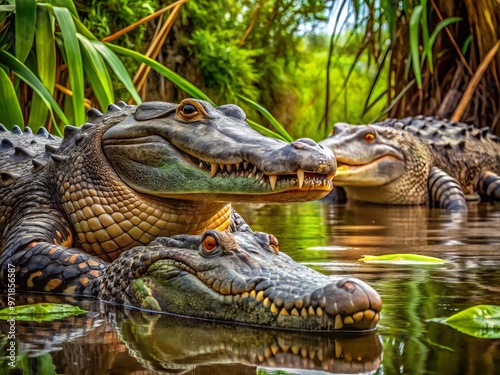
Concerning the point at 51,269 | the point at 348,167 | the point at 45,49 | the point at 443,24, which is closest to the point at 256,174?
the point at 51,269

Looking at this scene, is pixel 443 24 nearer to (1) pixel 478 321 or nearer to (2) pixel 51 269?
(2) pixel 51 269

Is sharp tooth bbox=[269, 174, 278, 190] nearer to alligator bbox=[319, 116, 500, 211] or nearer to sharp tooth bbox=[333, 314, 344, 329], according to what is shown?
sharp tooth bbox=[333, 314, 344, 329]

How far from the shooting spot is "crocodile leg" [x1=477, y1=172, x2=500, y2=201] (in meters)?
10.8

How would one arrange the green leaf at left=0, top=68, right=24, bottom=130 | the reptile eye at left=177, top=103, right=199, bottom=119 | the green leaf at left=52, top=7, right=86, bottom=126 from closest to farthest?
1. the reptile eye at left=177, top=103, right=199, bottom=119
2. the green leaf at left=52, top=7, right=86, bottom=126
3. the green leaf at left=0, top=68, right=24, bottom=130

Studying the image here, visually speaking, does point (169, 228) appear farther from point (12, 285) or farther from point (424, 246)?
point (424, 246)

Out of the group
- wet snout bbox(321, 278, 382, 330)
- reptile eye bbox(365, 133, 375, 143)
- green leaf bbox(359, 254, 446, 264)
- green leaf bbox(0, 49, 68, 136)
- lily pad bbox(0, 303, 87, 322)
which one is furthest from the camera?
reptile eye bbox(365, 133, 375, 143)

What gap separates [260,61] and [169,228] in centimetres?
1240

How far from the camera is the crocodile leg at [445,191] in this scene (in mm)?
9586

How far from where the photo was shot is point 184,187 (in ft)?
14.1

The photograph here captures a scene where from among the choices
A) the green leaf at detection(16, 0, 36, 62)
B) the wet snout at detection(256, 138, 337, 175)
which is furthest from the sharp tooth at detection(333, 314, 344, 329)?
the green leaf at detection(16, 0, 36, 62)

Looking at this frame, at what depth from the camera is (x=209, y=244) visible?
11.2 feet

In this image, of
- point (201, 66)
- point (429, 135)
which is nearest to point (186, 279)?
point (429, 135)

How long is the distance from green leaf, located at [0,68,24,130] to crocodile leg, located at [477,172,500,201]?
19.6ft

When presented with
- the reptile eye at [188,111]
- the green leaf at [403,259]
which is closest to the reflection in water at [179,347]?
the reptile eye at [188,111]
